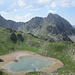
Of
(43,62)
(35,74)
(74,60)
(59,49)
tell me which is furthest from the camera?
(59,49)

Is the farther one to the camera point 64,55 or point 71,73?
point 64,55

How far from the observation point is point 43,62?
133 meters

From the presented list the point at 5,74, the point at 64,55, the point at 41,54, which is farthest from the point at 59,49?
the point at 5,74

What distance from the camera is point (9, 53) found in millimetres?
172250

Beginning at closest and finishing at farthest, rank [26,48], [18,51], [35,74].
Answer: [35,74]
[18,51]
[26,48]

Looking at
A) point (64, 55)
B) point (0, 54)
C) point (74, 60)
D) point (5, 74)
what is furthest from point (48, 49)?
point (5, 74)

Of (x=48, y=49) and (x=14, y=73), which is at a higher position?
(x=48, y=49)

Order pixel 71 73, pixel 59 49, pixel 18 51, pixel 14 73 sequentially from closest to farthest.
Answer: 1. pixel 71 73
2. pixel 14 73
3. pixel 59 49
4. pixel 18 51

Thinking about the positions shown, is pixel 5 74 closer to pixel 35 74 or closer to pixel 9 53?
pixel 35 74

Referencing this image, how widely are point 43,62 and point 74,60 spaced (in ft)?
105

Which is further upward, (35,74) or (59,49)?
(59,49)

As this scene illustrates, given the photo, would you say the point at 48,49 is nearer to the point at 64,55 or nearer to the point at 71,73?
the point at 64,55

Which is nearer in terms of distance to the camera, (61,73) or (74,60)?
(61,73)

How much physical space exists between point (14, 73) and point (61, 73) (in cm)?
3746
